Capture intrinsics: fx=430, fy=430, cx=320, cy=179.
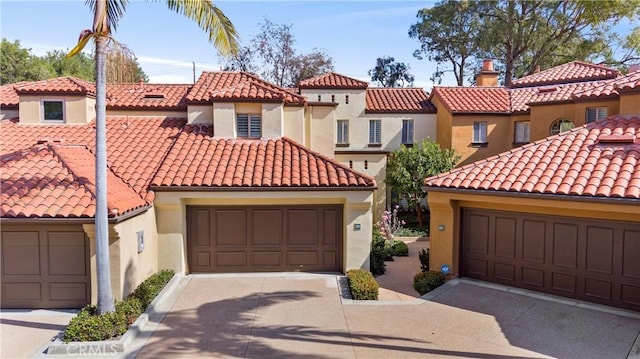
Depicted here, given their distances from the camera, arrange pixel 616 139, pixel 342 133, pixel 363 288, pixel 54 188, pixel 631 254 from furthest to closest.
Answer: pixel 342 133, pixel 616 139, pixel 363 288, pixel 54 188, pixel 631 254

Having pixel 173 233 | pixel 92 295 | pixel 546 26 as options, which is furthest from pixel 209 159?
pixel 546 26

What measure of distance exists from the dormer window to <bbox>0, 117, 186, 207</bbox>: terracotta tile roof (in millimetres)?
362

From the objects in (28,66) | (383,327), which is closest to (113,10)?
(383,327)

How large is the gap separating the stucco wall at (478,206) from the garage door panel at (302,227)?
3841 millimetres

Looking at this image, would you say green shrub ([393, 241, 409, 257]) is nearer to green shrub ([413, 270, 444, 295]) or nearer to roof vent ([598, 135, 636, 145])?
green shrub ([413, 270, 444, 295])

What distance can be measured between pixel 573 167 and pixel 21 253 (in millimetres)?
14911

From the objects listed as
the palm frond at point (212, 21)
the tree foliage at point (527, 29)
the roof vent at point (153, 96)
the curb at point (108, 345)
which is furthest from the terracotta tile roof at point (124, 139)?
the tree foliage at point (527, 29)

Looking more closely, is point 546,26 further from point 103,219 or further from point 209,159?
point 103,219

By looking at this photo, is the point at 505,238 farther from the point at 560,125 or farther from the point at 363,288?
the point at 560,125

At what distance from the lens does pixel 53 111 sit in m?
17.5

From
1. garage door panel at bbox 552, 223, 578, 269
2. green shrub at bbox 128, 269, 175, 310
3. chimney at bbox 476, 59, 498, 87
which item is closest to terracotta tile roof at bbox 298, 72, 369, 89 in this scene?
chimney at bbox 476, 59, 498, 87

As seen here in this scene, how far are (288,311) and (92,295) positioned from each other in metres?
5.07

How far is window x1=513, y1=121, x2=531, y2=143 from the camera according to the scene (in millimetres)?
25250

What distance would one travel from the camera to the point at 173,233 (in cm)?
1383
